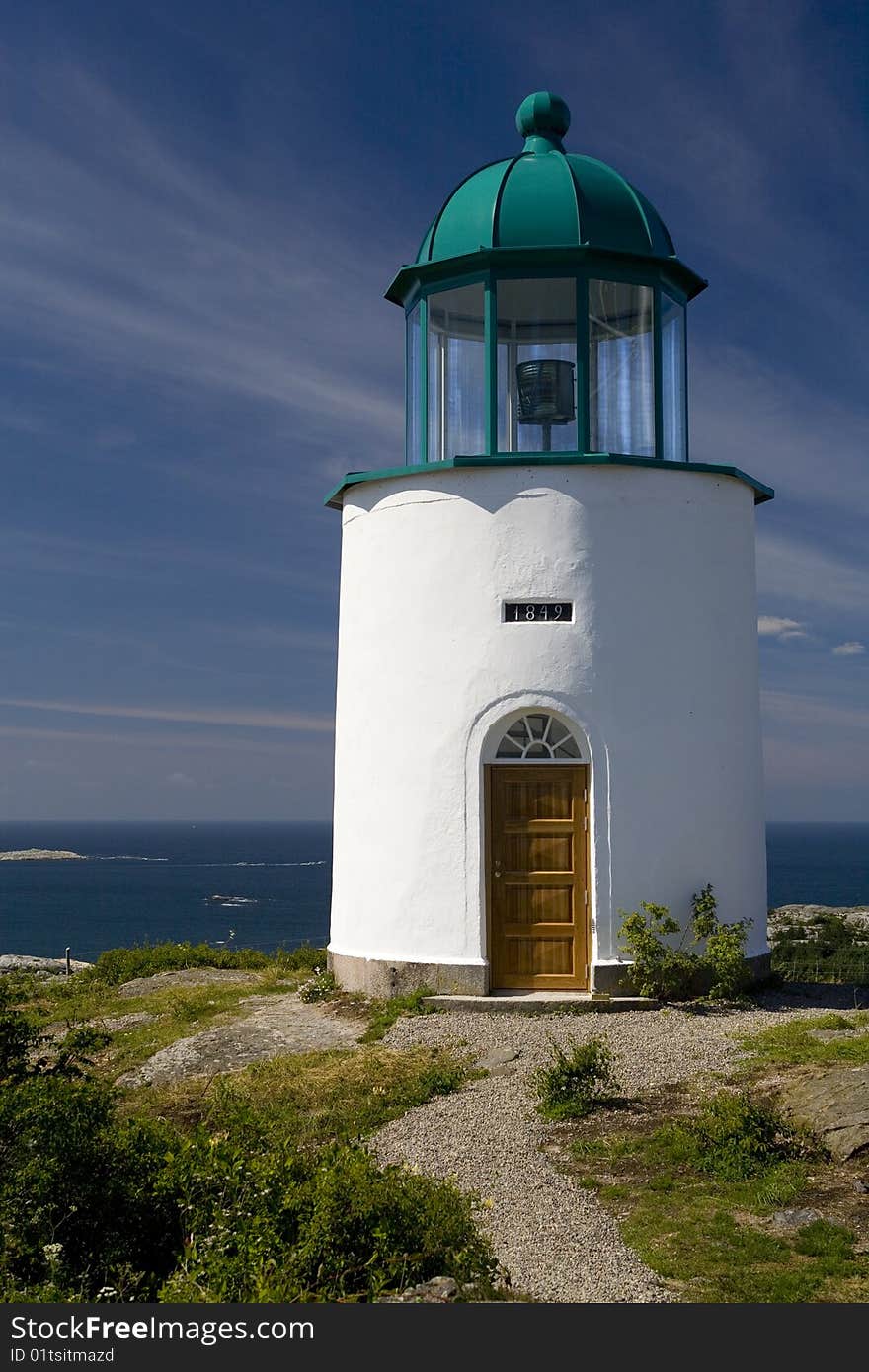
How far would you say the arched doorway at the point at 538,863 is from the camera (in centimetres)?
1220

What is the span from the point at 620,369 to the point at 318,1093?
8066 mm

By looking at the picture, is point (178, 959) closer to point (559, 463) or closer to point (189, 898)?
point (559, 463)

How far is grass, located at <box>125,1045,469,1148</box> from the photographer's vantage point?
8.17 m

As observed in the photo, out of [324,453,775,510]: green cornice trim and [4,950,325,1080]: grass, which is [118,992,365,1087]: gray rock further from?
[324,453,775,510]: green cornice trim

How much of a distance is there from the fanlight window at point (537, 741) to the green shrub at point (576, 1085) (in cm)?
381

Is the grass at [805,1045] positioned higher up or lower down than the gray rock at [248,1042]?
higher up

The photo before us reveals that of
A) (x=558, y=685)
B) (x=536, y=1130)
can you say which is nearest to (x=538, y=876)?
(x=558, y=685)

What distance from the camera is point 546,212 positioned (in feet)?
41.6

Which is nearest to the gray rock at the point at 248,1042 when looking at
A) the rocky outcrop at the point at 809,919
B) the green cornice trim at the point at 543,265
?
the green cornice trim at the point at 543,265

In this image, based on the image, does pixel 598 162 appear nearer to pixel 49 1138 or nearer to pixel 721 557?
pixel 721 557

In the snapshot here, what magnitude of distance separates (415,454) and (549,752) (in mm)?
3614

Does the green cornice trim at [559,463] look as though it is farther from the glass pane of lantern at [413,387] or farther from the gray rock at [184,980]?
the gray rock at [184,980]

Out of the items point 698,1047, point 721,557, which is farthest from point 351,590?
point 698,1047

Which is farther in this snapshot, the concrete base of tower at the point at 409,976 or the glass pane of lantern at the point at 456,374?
the glass pane of lantern at the point at 456,374
